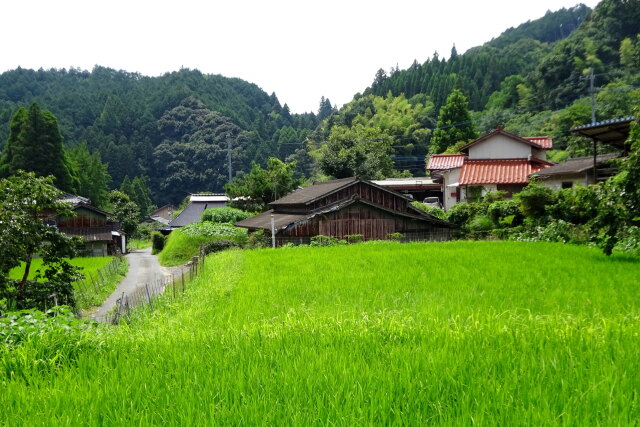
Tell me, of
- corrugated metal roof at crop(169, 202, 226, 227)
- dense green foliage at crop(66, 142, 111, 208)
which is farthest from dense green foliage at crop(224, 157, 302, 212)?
dense green foliage at crop(66, 142, 111, 208)

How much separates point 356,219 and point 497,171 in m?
10.2

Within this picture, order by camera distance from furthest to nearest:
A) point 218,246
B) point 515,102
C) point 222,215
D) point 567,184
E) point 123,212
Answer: point 515,102
point 123,212
point 222,215
point 567,184
point 218,246

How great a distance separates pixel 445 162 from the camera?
36.2m

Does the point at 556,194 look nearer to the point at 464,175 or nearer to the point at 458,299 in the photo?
the point at 464,175

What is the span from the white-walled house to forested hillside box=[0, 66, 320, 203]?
5445 cm

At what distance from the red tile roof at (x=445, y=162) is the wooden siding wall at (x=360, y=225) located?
13.7 m

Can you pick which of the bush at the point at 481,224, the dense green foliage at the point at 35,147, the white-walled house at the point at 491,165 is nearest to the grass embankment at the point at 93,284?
the bush at the point at 481,224

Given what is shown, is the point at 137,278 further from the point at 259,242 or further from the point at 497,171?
the point at 497,171

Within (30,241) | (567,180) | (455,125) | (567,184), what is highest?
(455,125)

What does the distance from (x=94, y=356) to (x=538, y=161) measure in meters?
29.4

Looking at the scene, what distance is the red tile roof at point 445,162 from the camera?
3544cm

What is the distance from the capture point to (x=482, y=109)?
74062 millimetres

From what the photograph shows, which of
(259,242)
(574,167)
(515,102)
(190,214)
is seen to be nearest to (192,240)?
(259,242)

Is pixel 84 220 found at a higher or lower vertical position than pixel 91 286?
higher
